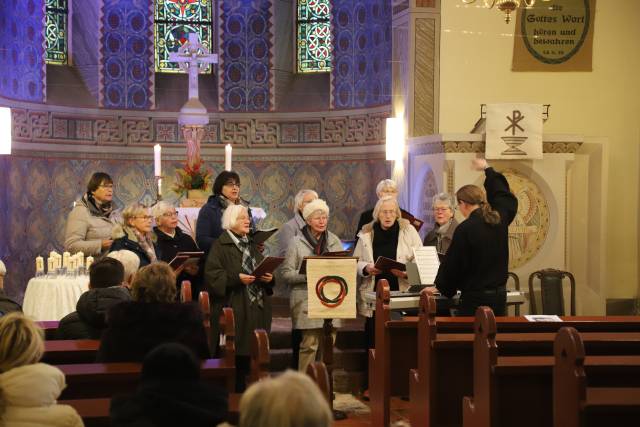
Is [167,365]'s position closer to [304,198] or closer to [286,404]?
[286,404]

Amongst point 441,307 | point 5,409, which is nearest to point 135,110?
point 441,307

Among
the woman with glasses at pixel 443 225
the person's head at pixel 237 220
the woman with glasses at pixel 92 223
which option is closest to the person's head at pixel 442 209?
the woman with glasses at pixel 443 225

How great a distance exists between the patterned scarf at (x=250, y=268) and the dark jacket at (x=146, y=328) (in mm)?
2121

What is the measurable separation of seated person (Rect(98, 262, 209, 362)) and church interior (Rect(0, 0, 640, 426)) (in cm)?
263

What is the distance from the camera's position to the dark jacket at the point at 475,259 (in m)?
5.55

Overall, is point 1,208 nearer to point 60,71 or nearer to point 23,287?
point 23,287

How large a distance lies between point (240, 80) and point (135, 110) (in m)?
1.46

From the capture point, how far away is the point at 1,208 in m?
10.8

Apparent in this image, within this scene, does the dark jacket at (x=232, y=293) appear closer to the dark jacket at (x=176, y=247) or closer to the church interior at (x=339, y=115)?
the dark jacket at (x=176, y=247)

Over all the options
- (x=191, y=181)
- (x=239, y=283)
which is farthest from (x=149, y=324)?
(x=191, y=181)

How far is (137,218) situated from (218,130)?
635 cm

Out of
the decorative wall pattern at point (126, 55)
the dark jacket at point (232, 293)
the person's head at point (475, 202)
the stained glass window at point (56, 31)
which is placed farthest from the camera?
the decorative wall pattern at point (126, 55)

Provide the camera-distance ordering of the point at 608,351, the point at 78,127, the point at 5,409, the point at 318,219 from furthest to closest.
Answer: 1. the point at 78,127
2. the point at 318,219
3. the point at 608,351
4. the point at 5,409

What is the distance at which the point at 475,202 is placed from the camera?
222 inches
